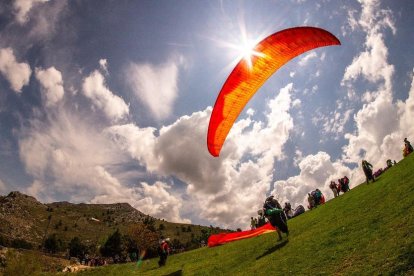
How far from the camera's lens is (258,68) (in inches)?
624

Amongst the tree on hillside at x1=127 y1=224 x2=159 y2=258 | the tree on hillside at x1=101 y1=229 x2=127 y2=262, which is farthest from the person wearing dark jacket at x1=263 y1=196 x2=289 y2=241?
the tree on hillside at x1=101 y1=229 x2=127 y2=262

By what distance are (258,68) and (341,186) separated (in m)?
25.4

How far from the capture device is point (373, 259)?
9.70 meters

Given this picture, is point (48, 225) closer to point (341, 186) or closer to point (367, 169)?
point (341, 186)

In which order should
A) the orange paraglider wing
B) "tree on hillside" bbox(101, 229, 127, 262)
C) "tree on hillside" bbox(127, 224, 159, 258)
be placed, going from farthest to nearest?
"tree on hillside" bbox(101, 229, 127, 262), "tree on hillside" bbox(127, 224, 159, 258), the orange paraglider wing

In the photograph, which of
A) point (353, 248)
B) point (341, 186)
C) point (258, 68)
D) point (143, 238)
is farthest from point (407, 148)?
point (143, 238)

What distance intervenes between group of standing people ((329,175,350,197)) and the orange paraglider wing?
23850mm

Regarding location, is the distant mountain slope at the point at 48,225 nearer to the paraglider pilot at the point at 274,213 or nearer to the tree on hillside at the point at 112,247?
the tree on hillside at the point at 112,247

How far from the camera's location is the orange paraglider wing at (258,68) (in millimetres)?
14867

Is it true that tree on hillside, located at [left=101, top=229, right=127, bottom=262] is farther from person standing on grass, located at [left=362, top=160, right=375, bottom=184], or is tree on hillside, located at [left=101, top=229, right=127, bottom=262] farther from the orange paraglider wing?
the orange paraglider wing

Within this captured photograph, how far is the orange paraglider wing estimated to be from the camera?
14867 mm

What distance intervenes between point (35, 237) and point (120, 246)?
57004 mm

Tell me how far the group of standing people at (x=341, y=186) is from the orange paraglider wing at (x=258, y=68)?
23.8 meters

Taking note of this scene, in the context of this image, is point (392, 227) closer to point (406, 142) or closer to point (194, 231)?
point (406, 142)
